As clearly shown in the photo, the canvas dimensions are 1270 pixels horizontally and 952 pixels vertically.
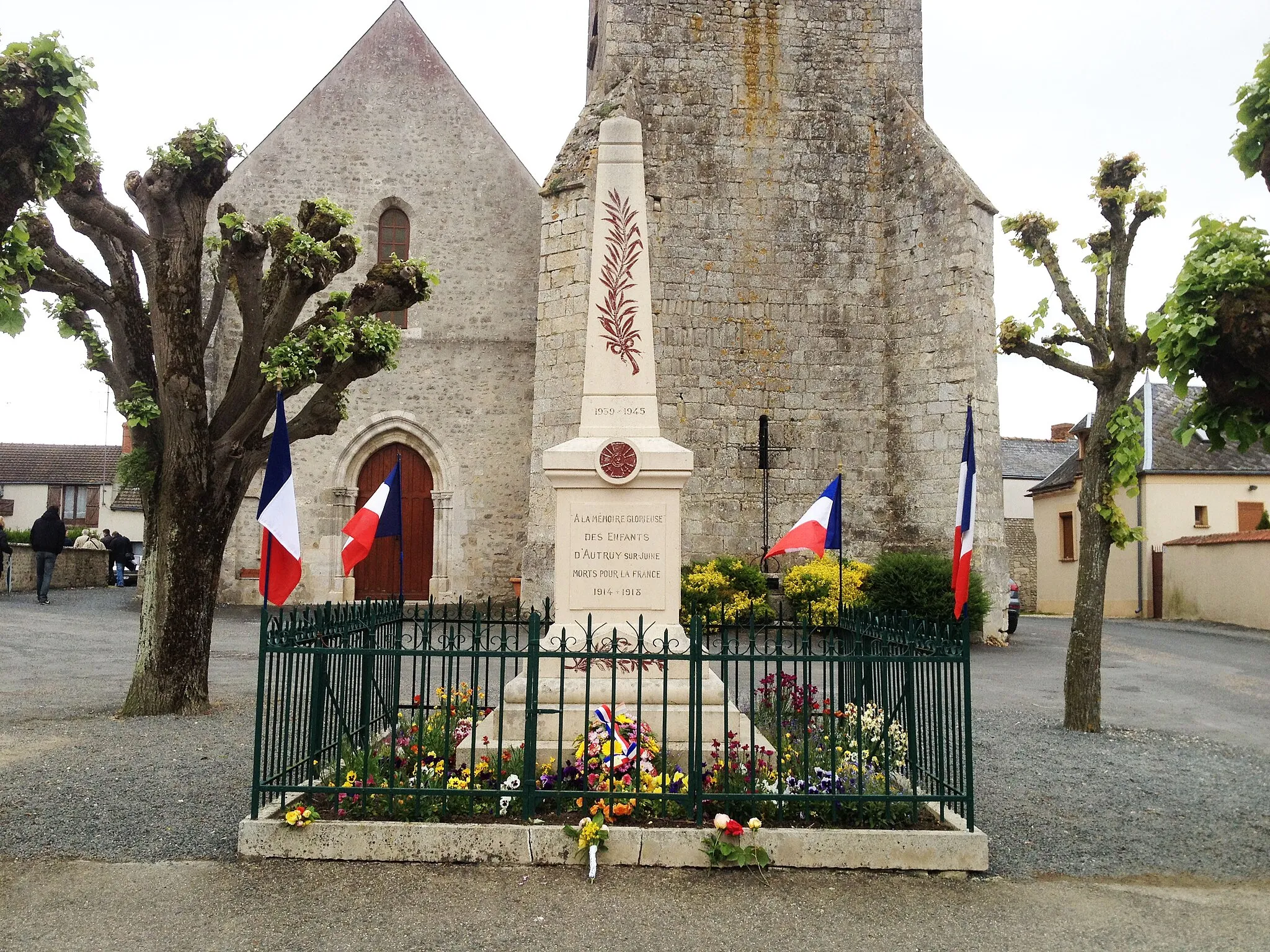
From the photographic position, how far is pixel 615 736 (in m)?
5.21

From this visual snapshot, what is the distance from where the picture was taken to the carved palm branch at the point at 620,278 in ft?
22.7

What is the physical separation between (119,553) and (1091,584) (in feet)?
74.9

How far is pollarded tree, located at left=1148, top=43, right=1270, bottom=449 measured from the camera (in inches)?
212

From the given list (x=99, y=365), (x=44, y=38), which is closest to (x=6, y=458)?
(x=99, y=365)

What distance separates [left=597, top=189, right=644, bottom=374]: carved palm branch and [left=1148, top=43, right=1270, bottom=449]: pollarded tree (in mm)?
3285

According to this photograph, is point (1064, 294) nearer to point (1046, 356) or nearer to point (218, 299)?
point (1046, 356)

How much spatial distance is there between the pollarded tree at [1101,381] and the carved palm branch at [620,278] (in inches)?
176

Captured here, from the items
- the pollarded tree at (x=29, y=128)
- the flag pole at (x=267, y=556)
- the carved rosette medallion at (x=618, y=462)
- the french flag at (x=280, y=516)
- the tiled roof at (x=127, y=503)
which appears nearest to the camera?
the flag pole at (x=267, y=556)

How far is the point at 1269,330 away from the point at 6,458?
172 feet

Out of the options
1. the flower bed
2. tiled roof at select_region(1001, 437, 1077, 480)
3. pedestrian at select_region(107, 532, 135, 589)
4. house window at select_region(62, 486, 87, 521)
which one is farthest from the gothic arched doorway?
house window at select_region(62, 486, 87, 521)

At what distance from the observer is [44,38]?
19.6 feet

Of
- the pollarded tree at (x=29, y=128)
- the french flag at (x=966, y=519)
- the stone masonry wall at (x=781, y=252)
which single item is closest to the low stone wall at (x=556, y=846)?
the french flag at (x=966, y=519)

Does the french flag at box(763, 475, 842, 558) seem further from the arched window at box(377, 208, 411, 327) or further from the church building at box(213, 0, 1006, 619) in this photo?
the arched window at box(377, 208, 411, 327)

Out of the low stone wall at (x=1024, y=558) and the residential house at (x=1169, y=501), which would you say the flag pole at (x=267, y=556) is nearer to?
the residential house at (x=1169, y=501)
